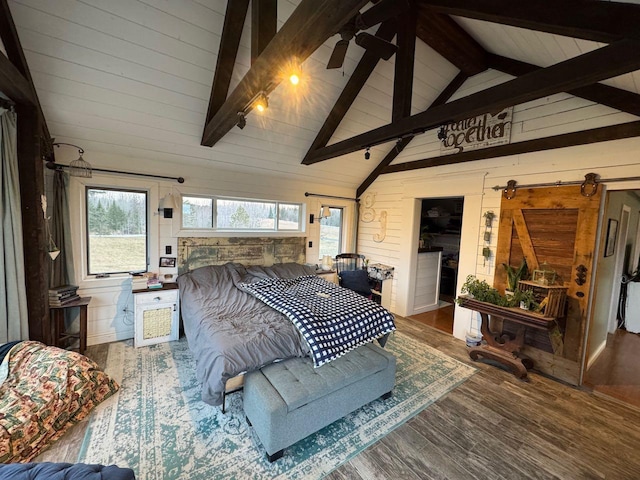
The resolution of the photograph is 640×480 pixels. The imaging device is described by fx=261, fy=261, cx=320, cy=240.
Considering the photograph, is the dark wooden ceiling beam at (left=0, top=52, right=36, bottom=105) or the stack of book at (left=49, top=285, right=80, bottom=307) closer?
the dark wooden ceiling beam at (left=0, top=52, right=36, bottom=105)

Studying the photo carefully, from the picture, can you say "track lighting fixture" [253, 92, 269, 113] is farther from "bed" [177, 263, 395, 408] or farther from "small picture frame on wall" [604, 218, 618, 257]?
"small picture frame on wall" [604, 218, 618, 257]

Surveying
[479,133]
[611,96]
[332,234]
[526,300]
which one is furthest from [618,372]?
[332,234]

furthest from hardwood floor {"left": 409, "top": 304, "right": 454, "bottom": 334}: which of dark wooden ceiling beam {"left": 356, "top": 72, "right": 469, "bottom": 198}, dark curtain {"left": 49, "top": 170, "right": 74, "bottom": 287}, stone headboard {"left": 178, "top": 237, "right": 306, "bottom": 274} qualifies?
dark curtain {"left": 49, "top": 170, "right": 74, "bottom": 287}

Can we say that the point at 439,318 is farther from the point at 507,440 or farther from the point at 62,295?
the point at 62,295

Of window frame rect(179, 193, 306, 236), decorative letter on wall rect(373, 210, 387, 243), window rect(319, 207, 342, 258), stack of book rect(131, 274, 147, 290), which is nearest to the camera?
stack of book rect(131, 274, 147, 290)

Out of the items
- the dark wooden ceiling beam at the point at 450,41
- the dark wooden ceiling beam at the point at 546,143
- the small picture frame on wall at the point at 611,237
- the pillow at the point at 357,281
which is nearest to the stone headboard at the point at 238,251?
the pillow at the point at 357,281

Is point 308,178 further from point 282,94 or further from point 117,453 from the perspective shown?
point 117,453

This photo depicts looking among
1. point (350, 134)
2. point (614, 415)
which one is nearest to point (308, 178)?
point (350, 134)

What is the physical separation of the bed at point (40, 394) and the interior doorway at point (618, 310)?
4764mm

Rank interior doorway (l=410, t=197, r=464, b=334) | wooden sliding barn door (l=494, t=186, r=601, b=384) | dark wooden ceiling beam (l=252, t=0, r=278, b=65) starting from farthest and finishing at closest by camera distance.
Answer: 1. interior doorway (l=410, t=197, r=464, b=334)
2. wooden sliding barn door (l=494, t=186, r=601, b=384)
3. dark wooden ceiling beam (l=252, t=0, r=278, b=65)

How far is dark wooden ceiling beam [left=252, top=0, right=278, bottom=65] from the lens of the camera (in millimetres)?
1788

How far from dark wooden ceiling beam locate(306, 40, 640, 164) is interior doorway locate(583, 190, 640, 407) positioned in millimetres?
1994

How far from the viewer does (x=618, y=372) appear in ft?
9.79

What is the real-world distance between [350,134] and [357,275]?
90.0 inches
